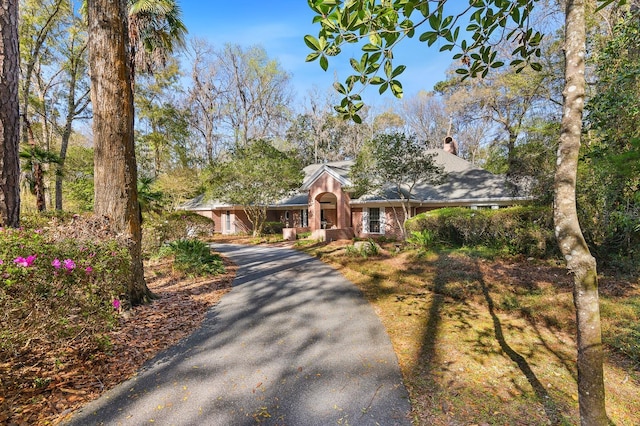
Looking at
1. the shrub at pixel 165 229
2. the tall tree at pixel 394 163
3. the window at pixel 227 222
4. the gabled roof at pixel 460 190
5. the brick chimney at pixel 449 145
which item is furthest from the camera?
the window at pixel 227 222

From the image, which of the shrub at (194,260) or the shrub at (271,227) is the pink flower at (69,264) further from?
the shrub at (271,227)

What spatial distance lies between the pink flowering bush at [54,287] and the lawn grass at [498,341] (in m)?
3.99

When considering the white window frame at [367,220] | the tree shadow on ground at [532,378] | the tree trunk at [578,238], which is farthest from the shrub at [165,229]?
the tree trunk at [578,238]

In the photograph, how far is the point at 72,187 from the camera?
71.4 ft

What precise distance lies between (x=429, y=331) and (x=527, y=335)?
164 cm

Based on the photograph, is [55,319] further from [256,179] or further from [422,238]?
[256,179]

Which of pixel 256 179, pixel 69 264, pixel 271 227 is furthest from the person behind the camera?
pixel 271 227

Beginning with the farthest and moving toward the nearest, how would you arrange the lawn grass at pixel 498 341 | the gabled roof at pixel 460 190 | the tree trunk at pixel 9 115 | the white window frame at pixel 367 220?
the white window frame at pixel 367 220 → the gabled roof at pixel 460 190 → the tree trunk at pixel 9 115 → the lawn grass at pixel 498 341

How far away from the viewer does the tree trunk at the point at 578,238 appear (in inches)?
89.6

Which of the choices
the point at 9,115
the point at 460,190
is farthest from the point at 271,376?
the point at 460,190

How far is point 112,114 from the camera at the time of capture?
18.0ft

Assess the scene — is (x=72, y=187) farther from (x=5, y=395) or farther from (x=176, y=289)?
(x=5, y=395)

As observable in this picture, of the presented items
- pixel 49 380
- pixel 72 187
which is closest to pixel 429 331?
pixel 49 380

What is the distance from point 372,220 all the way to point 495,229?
8.23 m
